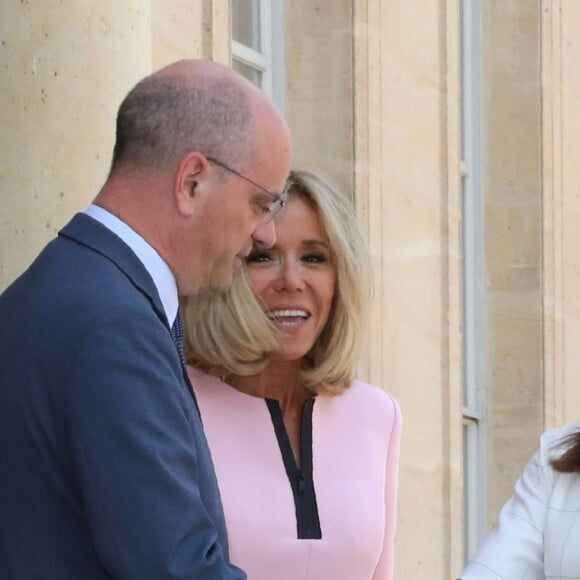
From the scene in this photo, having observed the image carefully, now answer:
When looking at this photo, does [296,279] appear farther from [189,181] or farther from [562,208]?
[562,208]

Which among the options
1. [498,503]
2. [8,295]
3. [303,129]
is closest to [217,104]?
[8,295]

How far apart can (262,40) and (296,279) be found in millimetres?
2543

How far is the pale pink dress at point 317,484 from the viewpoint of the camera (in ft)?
13.2

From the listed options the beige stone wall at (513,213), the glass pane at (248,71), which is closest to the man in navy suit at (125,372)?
the glass pane at (248,71)

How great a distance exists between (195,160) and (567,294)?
6.11 meters

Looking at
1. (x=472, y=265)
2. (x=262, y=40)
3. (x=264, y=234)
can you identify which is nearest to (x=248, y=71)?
(x=262, y=40)

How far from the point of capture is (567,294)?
8977 millimetres

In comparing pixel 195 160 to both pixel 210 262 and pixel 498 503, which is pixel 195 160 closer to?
pixel 210 262

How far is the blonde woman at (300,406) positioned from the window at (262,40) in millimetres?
2225

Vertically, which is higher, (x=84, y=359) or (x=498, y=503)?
(x=84, y=359)

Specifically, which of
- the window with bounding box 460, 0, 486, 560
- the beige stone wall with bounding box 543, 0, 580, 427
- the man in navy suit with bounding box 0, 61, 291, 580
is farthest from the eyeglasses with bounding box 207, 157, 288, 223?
the beige stone wall with bounding box 543, 0, 580, 427

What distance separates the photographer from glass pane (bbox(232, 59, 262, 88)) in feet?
21.1

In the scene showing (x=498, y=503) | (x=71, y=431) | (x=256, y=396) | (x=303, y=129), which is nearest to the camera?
(x=71, y=431)

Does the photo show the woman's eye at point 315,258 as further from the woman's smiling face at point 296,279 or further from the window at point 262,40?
the window at point 262,40
